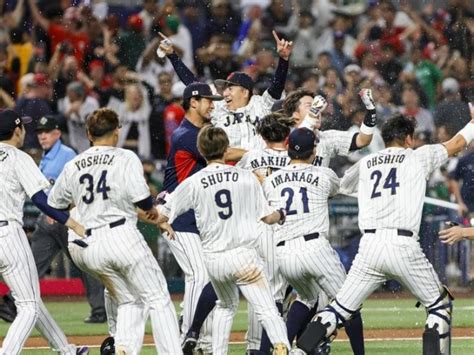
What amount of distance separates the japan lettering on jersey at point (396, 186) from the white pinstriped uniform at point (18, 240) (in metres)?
2.43

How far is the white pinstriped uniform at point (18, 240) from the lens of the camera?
10.3 m

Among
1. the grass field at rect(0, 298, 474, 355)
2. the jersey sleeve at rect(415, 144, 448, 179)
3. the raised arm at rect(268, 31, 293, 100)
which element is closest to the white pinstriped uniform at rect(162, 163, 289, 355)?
the jersey sleeve at rect(415, 144, 448, 179)

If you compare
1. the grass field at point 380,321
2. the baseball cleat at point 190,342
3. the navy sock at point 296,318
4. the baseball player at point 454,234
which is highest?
the baseball player at point 454,234

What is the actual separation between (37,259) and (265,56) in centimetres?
639

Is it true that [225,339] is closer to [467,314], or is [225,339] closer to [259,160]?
[259,160]

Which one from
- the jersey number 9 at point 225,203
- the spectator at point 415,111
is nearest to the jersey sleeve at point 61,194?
the jersey number 9 at point 225,203

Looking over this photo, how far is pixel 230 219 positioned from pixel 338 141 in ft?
5.82

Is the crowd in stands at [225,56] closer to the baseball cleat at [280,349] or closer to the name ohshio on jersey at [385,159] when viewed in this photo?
the name ohshio on jersey at [385,159]

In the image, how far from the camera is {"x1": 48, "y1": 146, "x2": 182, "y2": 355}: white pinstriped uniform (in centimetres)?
1004

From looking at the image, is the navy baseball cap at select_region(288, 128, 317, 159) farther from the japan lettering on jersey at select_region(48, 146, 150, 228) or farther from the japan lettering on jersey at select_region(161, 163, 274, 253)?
the japan lettering on jersey at select_region(48, 146, 150, 228)

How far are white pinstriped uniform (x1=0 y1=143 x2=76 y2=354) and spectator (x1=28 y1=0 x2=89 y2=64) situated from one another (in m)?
10.6

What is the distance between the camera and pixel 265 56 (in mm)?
20266

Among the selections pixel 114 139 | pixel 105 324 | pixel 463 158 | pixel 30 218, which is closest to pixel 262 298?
pixel 114 139

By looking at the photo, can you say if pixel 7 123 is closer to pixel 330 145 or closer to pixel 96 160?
pixel 96 160
